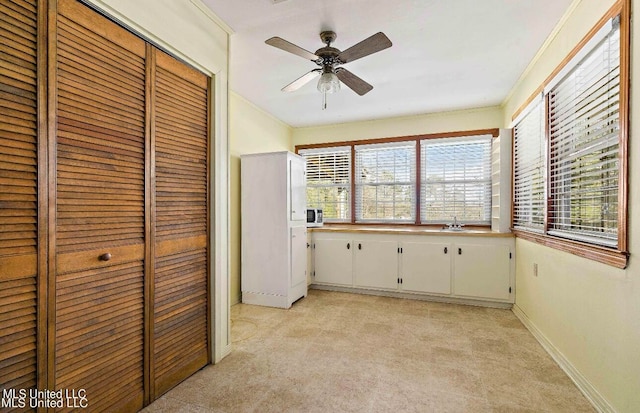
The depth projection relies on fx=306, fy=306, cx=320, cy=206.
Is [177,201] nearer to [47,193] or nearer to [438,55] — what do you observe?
[47,193]

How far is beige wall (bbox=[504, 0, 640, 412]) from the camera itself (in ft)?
5.04

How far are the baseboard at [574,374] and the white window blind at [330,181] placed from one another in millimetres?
2846

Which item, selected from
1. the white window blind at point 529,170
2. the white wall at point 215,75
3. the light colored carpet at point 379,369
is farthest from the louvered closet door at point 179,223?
the white window blind at point 529,170

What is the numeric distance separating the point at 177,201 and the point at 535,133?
3204 mm

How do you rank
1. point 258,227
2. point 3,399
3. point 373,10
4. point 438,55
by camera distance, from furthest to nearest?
point 258,227
point 438,55
point 373,10
point 3,399

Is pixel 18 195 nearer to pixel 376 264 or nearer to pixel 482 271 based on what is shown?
pixel 376 264

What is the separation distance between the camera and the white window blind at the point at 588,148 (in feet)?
5.77

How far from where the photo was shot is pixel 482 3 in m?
2.07

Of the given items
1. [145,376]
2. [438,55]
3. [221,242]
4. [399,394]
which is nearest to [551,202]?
[438,55]

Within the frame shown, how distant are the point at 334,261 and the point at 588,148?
10.00 feet

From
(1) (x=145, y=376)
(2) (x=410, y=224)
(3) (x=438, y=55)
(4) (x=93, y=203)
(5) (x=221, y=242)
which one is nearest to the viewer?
(4) (x=93, y=203)

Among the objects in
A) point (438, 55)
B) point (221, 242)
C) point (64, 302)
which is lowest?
point (64, 302)

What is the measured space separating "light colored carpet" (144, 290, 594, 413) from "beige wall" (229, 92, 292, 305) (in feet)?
2.06

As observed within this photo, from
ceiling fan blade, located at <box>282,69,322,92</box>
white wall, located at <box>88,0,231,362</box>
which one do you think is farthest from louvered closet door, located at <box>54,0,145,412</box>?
ceiling fan blade, located at <box>282,69,322,92</box>
